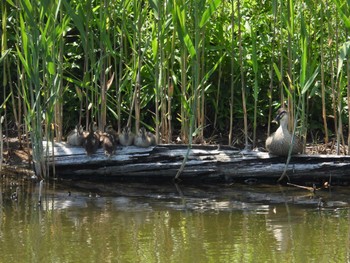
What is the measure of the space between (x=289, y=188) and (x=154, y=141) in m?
1.64

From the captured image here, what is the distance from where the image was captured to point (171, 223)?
8375 millimetres

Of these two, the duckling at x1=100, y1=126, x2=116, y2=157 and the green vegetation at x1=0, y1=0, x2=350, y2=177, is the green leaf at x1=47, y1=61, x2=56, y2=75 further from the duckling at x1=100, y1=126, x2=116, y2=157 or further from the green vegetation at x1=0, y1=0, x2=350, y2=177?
the duckling at x1=100, y1=126, x2=116, y2=157

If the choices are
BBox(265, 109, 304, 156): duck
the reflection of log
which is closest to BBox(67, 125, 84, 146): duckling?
the reflection of log

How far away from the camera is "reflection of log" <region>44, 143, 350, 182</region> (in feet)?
33.1

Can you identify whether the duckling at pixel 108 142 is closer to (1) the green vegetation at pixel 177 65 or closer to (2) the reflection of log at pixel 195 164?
(2) the reflection of log at pixel 195 164

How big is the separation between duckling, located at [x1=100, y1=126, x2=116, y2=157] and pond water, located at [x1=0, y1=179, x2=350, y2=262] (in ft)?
1.25

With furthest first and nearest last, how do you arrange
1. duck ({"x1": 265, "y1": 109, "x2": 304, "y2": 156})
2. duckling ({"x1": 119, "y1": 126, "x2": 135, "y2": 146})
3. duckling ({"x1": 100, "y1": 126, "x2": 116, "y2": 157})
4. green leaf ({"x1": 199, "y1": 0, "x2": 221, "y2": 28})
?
duckling ({"x1": 119, "y1": 126, "x2": 135, "y2": 146})
duckling ({"x1": 100, "y1": 126, "x2": 116, "y2": 157})
duck ({"x1": 265, "y1": 109, "x2": 304, "y2": 156})
green leaf ({"x1": 199, "y1": 0, "x2": 221, "y2": 28})

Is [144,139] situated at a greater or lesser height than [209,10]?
lesser

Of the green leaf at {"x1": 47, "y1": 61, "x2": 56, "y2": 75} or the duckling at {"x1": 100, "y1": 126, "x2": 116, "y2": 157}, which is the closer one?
the green leaf at {"x1": 47, "y1": 61, "x2": 56, "y2": 75}

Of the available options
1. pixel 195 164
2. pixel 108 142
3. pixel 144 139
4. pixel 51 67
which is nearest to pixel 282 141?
pixel 195 164

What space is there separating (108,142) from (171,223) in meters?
2.13

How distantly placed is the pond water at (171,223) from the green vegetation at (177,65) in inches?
29.5

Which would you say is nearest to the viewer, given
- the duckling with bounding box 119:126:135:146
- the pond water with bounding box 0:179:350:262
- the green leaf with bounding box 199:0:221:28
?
the pond water with bounding box 0:179:350:262

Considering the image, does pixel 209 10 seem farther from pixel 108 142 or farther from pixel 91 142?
pixel 91 142
